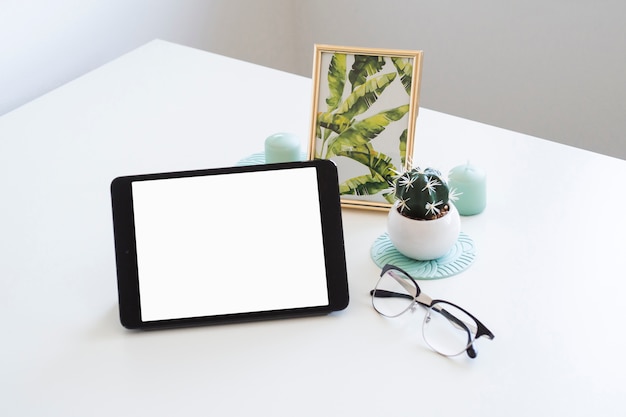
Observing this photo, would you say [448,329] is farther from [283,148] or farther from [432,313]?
[283,148]

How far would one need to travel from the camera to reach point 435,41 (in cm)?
230

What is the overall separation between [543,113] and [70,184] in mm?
1405

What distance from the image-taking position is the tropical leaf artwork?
1.12 meters

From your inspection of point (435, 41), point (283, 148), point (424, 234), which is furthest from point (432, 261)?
point (435, 41)

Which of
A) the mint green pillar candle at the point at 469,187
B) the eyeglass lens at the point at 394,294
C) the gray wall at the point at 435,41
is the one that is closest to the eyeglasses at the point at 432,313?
the eyeglass lens at the point at 394,294

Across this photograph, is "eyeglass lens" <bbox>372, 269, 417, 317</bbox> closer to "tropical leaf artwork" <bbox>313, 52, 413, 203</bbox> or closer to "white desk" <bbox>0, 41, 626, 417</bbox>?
"white desk" <bbox>0, 41, 626, 417</bbox>

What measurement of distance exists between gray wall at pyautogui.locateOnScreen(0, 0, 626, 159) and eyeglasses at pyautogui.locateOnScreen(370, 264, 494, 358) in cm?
107

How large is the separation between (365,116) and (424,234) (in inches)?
8.8

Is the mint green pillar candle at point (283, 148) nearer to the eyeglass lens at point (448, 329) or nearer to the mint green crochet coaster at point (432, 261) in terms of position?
the mint green crochet coaster at point (432, 261)

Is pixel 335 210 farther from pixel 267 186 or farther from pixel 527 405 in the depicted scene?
pixel 527 405

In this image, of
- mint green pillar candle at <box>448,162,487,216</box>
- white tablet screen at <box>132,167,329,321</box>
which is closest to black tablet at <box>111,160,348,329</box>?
white tablet screen at <box>132,167,329,321</box>

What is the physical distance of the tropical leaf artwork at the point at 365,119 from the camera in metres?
Answer: 1.12

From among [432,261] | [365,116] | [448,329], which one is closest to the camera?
[448,329]

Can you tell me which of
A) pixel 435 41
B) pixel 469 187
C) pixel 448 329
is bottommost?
pixel 448 329
